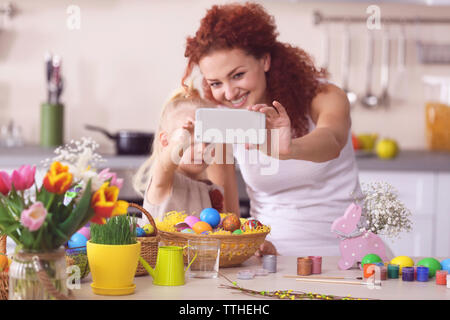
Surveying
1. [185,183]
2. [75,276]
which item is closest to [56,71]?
[185,183]

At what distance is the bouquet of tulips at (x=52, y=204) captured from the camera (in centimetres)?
120

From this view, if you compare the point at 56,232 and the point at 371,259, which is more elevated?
the point at 56,232

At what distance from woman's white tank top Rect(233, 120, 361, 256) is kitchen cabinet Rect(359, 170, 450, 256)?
3.34 ft

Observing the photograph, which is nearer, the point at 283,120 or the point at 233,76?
the point at 283,120

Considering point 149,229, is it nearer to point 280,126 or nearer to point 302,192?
point 280,126

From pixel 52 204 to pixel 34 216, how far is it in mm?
55

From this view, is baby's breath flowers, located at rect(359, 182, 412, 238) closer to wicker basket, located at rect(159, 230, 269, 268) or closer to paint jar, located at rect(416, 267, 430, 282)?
paint jar, located at rect(416, 267, 430, 282)

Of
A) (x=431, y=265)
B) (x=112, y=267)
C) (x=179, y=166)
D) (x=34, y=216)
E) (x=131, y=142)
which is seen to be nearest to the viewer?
(x=34, y=216)

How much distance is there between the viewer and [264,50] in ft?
6.32

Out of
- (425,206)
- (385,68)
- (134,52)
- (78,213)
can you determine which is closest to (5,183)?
(78,213)

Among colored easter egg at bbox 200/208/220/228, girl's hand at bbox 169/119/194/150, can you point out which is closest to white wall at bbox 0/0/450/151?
girl's hand at bbox 169/119/194/150

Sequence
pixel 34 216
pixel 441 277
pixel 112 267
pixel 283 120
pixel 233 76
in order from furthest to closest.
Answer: pixel 233 76 → pixel 283 120 → pixel 441 277 → pixel 112 267 → pixel 34 216

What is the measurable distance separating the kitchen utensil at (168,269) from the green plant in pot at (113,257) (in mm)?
79
